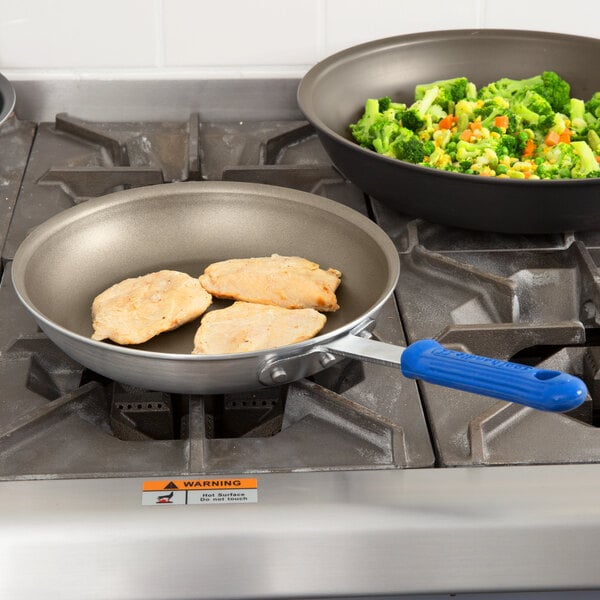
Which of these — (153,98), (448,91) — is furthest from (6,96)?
(448,91)

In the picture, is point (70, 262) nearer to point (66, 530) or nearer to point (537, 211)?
point (66, 530)

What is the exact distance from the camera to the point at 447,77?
4.70 ft

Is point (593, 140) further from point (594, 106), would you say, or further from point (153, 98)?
point (153, 98)

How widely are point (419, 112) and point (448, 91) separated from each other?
0.07 m

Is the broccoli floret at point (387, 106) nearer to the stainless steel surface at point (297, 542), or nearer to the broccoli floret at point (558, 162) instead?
the broccoli floret at point (558, 162)

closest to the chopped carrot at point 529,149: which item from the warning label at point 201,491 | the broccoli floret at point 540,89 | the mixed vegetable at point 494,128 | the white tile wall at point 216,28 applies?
the mixed vegetable at point 494,128

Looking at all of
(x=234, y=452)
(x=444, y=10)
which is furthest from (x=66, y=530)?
(x=444, y=10)

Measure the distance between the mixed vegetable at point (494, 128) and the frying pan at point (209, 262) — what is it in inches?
7.5

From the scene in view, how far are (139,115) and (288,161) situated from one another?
10.8 inches

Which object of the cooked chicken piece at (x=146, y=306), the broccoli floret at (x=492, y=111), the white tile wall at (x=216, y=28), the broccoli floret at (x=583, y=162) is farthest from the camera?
the white tile wall at (x=216, y=28)

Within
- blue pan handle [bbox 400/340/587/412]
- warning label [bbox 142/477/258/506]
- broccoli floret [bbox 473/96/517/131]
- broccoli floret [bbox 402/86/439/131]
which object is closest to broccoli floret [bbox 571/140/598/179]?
broccoli floret [bbox 473/96/517/131]

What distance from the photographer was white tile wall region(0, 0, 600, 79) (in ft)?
4.78

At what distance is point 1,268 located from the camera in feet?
3.66

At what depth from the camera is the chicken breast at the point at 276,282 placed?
3.36 feet
